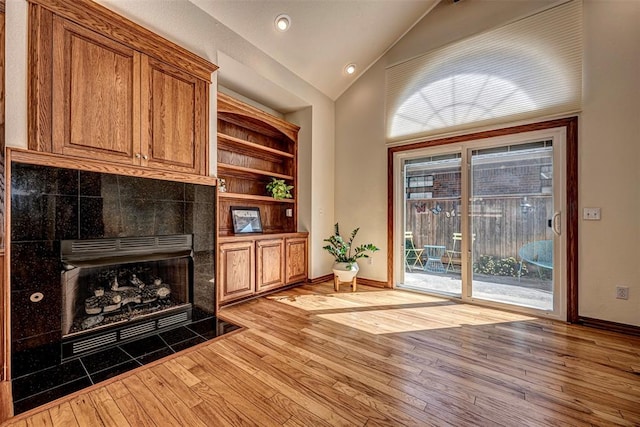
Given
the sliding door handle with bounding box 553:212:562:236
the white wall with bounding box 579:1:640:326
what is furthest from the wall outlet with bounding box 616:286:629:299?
the sliding door handle with bounding box 553:212:562:236

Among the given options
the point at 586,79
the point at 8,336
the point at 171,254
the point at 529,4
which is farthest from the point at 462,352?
the point at 529,4

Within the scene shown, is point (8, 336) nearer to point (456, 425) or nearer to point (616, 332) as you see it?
point (456, 425)

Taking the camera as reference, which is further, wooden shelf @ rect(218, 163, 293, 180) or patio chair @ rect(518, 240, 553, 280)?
wooden shelf @ rect(218, 163, 293, 180)

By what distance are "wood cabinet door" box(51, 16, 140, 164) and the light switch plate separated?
4.19 m

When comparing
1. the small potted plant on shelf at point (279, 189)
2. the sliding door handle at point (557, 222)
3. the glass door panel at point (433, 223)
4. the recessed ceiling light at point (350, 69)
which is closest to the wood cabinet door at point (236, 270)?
the small potted plant on shelf at point (279, 189)

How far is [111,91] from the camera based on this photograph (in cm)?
212

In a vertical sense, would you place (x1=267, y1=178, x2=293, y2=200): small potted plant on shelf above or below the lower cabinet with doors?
above

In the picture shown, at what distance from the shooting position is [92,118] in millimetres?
2035

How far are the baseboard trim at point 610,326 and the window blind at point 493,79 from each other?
6.86 ft

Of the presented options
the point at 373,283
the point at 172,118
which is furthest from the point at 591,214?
the point at 172,118

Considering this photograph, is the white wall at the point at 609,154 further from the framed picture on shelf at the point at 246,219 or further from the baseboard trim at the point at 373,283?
the framed picture on shelf at the point at 246,219

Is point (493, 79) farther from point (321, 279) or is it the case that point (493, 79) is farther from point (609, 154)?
point (321, 279)

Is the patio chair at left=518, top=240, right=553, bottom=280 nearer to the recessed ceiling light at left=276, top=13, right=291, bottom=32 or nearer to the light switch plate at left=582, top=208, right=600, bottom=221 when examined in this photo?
the light switch plate at left=582, top=208, right=600, bottom=221

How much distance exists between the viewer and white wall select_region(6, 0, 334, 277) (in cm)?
173
